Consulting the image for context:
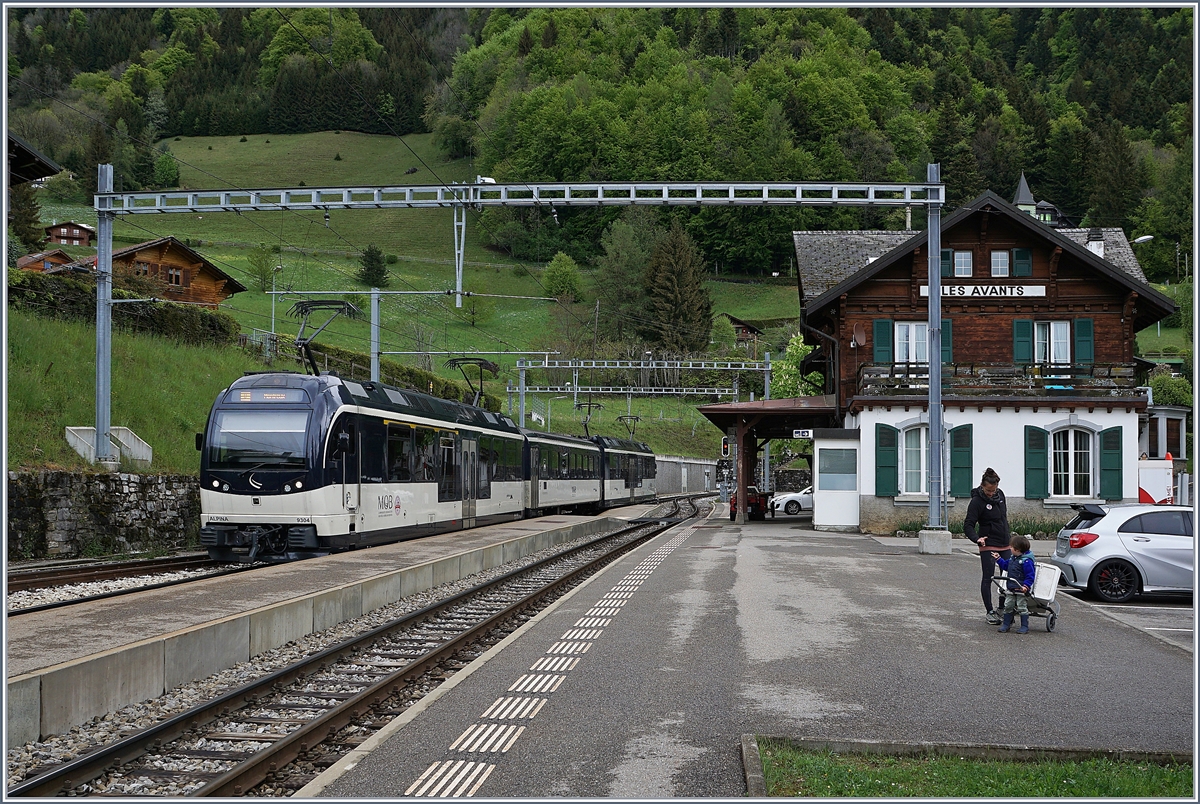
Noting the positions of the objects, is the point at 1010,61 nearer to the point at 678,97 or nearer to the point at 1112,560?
the point at 678,97

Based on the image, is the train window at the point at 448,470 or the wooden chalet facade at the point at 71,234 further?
the wooden chalet facade at the point at 71,234

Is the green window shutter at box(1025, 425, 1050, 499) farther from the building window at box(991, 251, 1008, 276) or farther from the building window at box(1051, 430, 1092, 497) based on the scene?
the building window at box(991, 251, 1008, 276)

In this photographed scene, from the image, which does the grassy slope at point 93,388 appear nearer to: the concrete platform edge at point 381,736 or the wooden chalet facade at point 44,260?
the concrete platform edge at point 381,736

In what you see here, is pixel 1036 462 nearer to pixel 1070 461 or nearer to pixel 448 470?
pixel 1070 461

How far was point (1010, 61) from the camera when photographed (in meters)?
141

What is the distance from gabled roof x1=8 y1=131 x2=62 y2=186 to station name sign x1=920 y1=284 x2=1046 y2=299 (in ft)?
76.1

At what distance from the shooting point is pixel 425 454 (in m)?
21.8

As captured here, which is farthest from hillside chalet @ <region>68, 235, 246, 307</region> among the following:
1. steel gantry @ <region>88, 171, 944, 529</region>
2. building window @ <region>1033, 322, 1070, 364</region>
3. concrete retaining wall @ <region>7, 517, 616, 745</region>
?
concrete retaining wall @ <region>7, 517, 616, 745</region>

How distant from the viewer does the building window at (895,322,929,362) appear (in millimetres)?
32156

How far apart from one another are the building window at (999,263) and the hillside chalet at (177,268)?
30607 millimetres

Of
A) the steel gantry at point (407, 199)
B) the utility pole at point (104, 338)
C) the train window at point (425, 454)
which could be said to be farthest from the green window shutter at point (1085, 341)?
the utility pole at point (104, 338)

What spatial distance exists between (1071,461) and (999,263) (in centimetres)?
659

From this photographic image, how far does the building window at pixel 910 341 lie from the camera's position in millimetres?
32156

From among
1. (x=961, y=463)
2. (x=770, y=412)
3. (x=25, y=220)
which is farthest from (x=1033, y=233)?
(x=25, y=220)
